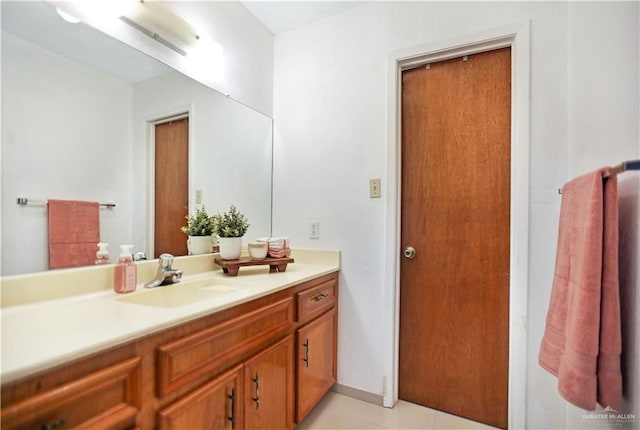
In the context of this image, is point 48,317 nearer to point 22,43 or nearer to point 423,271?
point 22,43

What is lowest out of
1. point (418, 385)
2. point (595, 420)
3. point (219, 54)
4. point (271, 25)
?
point (418, 385)

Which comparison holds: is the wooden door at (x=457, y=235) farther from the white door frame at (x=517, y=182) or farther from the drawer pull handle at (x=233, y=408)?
the drawer pull handle at (x=233, y=408)

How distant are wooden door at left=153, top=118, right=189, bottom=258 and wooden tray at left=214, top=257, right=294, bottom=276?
0.23 m

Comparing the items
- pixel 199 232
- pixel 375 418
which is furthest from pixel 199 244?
pixel 375 418

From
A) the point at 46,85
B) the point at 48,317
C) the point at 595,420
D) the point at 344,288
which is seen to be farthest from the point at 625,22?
the point at 48,317

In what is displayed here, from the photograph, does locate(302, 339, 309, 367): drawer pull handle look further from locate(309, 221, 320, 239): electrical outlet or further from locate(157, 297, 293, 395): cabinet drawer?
locate(309, 221, 320, 239): electrical outlet

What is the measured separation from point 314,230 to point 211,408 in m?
1.21

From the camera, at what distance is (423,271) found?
1.81 meters

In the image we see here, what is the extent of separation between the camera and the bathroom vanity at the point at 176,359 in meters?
0.65

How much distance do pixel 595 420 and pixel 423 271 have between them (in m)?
0.91

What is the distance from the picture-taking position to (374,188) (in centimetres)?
185

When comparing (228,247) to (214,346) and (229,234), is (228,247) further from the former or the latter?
(214,346)

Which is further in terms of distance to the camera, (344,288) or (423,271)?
(344,288)

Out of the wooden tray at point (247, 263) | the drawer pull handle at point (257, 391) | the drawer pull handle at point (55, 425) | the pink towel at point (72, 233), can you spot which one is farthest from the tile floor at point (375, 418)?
the pink towel at point (72, 233)
